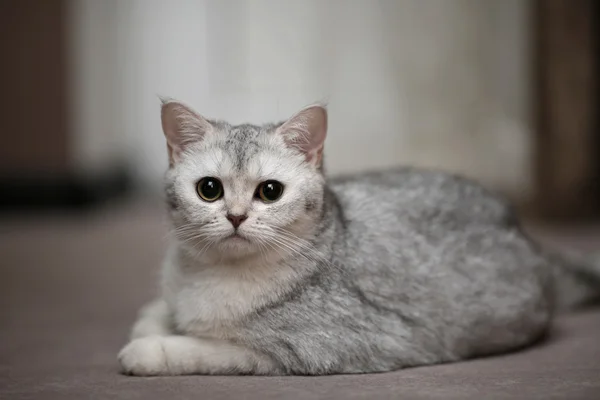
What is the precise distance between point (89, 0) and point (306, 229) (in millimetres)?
7184

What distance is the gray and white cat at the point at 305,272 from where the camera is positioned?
193 centimetres

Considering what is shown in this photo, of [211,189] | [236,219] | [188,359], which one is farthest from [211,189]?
[188,359]

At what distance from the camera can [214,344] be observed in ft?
6.39

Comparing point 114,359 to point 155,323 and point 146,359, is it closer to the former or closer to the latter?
point 155,323

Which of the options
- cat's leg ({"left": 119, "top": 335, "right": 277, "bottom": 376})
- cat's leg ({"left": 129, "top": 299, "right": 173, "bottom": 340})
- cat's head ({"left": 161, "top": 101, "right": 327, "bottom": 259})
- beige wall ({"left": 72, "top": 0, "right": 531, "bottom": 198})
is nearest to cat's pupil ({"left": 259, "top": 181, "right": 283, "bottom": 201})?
cat's head ({"left": 161, "top": 101, "right": 327, "bottom": 259})

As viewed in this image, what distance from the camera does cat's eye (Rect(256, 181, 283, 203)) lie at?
194 centimetres

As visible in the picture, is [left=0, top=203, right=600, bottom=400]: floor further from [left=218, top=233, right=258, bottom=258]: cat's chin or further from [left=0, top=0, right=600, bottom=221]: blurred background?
[left=0, top=0, right=600, bottom=221]: blurred background

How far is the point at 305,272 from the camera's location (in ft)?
6.64

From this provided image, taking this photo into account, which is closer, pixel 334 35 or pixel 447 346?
pixel 447 346

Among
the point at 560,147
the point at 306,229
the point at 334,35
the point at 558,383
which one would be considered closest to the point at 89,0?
the point at 334,35

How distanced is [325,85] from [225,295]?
5.55 metres

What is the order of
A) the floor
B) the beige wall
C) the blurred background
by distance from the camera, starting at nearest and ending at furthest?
1. the floor
2. the blurred background
3. the beige wall

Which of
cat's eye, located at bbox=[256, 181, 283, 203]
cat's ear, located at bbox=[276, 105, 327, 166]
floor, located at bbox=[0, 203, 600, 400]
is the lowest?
floor, located at bbox=[0, 203, 600, 400]

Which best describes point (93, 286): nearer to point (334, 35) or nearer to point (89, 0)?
point (334, 35)
